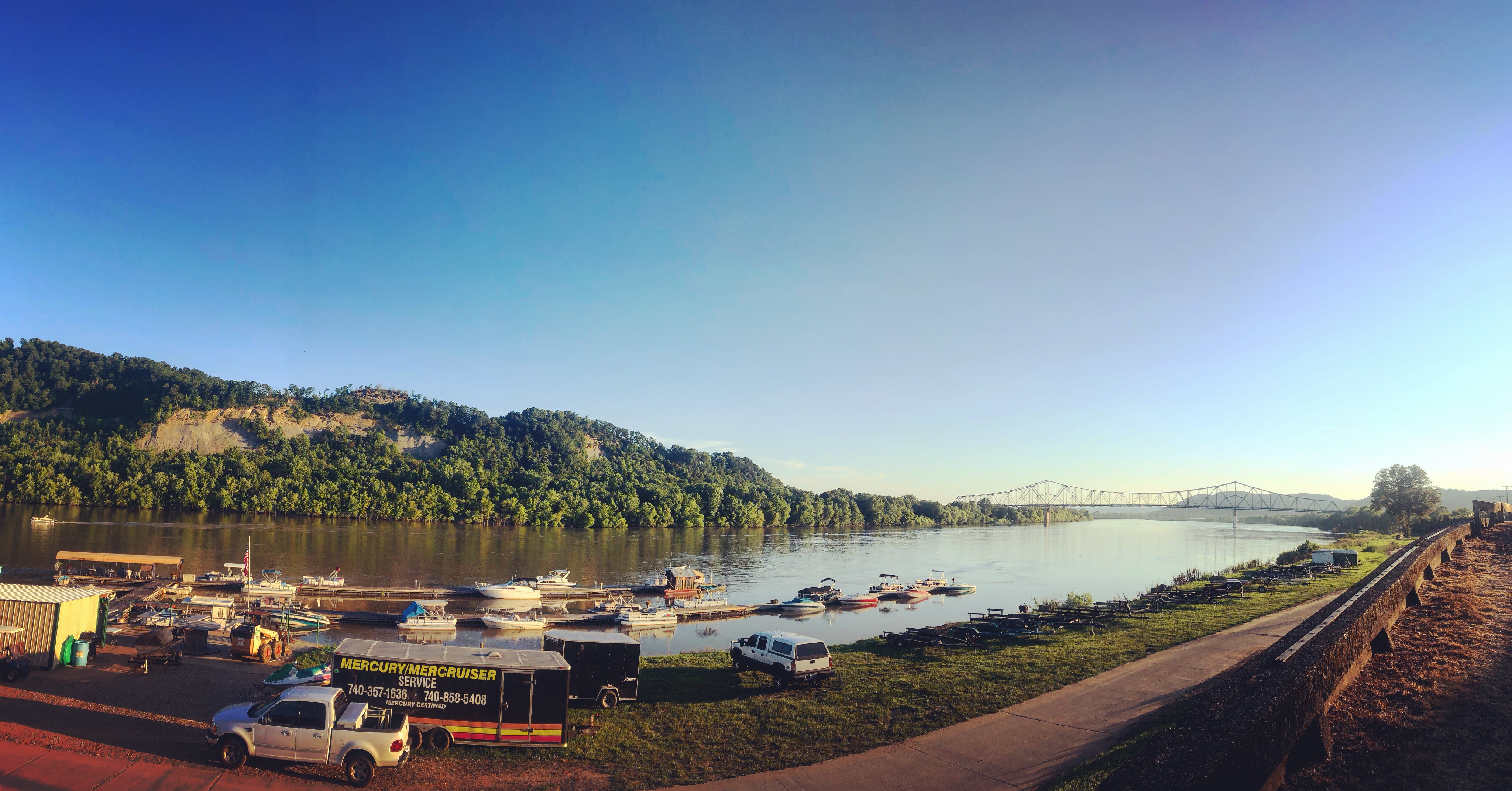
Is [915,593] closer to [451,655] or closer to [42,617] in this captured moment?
[451,655]

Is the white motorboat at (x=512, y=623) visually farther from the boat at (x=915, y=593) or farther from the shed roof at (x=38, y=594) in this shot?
the boat at (x=915, y=593)

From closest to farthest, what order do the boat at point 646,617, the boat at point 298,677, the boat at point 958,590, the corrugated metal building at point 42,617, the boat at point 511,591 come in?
1. the boat at point 298,677
2. the corrugated metal building at point 42,617
3. the boat at point 646,617
4. the boat at point 511,591
5. the boat at point 958,590

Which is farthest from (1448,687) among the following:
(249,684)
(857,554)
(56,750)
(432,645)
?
(857,554)

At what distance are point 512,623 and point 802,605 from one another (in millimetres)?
21648

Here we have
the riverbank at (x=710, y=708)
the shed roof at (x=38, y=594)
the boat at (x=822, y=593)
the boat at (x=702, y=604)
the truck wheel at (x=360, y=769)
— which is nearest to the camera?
the truck wheel at (x=360, y=769)

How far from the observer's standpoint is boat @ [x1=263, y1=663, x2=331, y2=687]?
18484 millimetres

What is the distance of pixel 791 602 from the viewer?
5312 cm

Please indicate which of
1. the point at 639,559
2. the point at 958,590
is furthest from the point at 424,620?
the point at 958,590

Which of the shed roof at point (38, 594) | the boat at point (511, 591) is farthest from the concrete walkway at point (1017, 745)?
the boat at point (511, 591)

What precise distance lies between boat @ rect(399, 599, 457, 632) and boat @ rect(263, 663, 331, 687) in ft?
58.1

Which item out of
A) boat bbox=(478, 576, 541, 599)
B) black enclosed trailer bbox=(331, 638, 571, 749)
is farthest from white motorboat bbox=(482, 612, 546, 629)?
black enclosed trailer bbox=(331, 638, 571, 749)

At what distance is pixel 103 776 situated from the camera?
1334cm

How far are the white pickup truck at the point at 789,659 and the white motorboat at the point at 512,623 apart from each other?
2171 centimetres

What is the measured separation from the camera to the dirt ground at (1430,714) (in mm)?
7445
